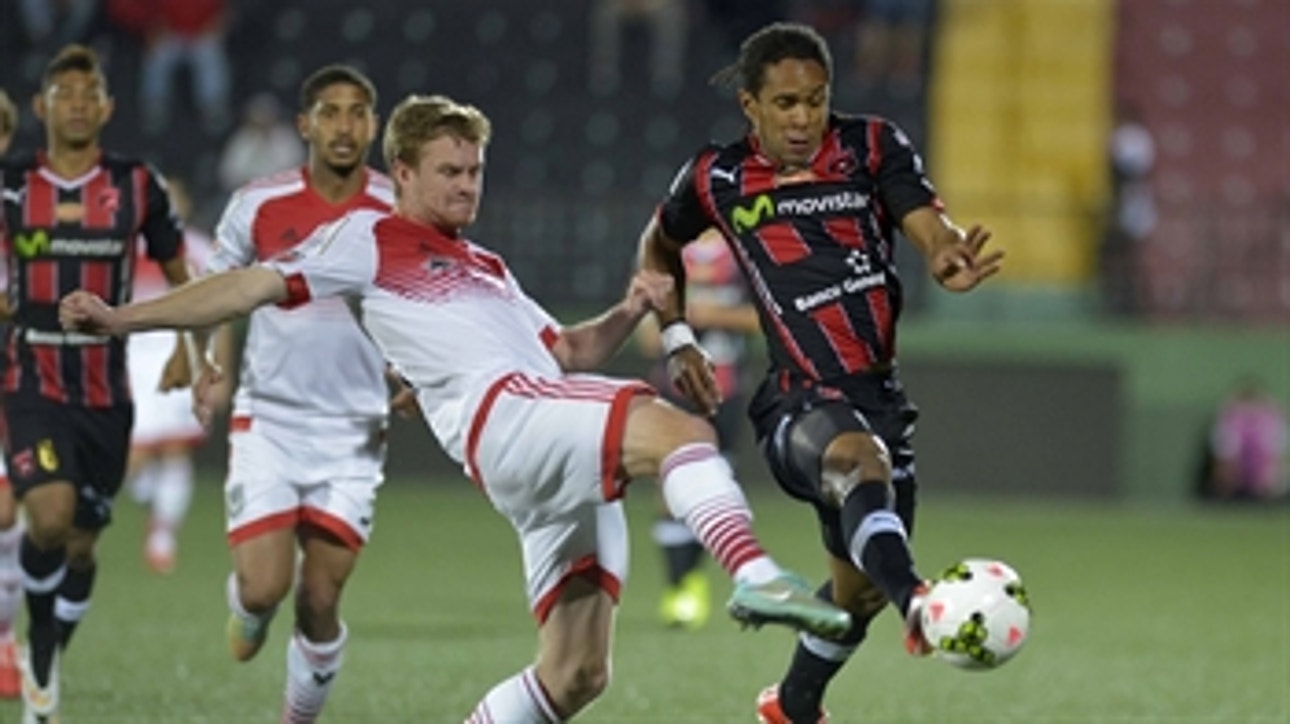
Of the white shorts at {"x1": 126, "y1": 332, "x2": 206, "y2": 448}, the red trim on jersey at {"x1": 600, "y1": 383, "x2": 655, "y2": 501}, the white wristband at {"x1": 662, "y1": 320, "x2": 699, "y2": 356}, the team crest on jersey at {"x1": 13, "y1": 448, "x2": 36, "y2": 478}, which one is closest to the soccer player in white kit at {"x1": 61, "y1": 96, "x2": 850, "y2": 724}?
the red trim on jersey at {"x1": 600, "y1": 383, "x2": 655, "y2": 501}

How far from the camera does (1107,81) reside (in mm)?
24500

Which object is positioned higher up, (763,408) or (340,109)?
(340,109)

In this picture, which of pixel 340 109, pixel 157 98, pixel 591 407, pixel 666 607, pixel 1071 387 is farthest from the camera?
pixel 157 98

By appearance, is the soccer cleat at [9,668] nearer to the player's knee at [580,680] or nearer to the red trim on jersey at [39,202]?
the red trim on jersey at [39,202]

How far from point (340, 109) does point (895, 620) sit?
5702 mm

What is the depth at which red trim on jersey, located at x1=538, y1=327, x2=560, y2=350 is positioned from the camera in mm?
6988

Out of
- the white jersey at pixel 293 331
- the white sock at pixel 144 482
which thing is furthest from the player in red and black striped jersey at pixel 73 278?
the white sock at pixel 144 482

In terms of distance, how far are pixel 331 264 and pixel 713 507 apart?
139 centimetres

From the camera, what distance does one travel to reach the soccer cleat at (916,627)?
599 cm

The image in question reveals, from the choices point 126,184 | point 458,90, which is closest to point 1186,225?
point 458,90

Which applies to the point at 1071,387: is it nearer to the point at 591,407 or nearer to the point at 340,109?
the point at 340,109

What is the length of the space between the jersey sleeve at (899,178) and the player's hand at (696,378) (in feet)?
2.33

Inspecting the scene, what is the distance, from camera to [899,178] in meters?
7.27

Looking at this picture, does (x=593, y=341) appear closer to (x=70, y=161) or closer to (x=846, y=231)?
(x=846, y=231)
